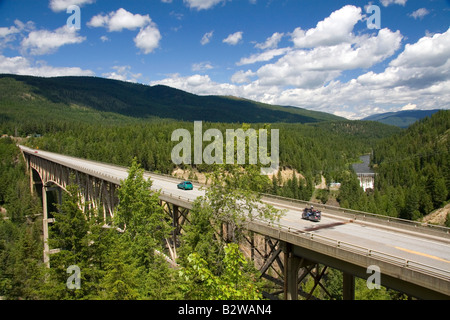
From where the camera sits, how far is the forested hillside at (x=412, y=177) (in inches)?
3474

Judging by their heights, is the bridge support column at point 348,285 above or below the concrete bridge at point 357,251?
below

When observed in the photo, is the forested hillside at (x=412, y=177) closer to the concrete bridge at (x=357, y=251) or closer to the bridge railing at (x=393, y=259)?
the concrete bridge at (x=357, y=251)

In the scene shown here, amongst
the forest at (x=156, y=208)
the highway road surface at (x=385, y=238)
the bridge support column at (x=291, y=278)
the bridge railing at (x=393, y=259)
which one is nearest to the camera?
the bridge railing at (x=393, y=259)

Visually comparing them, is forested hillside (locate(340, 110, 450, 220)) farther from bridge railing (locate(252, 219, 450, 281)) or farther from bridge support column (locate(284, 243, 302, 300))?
bridge railing (locate(252, 219, 450, 281))

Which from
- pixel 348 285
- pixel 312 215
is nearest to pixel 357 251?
pixel 348 285

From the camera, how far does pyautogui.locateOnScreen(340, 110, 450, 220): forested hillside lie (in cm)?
8825

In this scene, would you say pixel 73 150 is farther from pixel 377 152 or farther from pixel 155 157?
pixel 377 152

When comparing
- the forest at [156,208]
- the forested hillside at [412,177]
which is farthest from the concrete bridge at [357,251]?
the forested hillside at [412,177]

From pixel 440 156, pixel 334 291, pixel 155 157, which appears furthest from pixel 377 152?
pixel 334 291

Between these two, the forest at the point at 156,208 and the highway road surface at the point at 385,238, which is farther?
the highway road surface at the point at 385,238

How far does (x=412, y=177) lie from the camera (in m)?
115

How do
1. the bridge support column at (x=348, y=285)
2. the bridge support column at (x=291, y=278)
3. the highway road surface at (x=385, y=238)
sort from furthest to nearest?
the bridge support column at (x=291, y=278)
the bridge support column at (x=348, y=285)
the highway road surface at (x=385, y=238)

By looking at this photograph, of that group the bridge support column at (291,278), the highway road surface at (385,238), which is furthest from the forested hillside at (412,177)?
the bridge support column at (291,278)

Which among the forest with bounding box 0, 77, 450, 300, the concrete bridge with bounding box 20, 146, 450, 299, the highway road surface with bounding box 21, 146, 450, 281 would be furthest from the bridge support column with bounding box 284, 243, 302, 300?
the highway road surface with bounding box 21, 146, 450, 281
